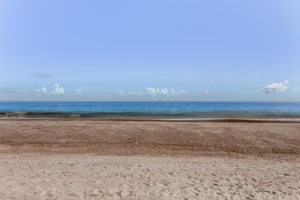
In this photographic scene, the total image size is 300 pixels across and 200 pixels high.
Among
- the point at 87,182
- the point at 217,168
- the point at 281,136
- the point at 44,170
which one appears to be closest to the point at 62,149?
the point at 44,170

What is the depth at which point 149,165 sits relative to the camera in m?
7.75

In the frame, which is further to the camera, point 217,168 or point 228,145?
point 228,145

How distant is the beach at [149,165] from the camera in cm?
551

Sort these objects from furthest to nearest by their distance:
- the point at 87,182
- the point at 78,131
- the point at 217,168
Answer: the point at 78,131, the point at 217,168, the point at 87,182

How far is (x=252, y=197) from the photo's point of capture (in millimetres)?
5234

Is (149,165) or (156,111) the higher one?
(156,111)

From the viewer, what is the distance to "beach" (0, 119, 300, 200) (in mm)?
5512

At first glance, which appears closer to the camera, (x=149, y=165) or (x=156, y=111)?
(x=149, y=165)

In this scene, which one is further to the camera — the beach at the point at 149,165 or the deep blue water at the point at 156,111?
the deep blue water at the point at 156,111

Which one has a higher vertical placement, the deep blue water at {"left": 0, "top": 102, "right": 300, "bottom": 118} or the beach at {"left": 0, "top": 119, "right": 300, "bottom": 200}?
the deep blue water at {"left": 0, "top": 102, "right": 300, "bottom": 118}

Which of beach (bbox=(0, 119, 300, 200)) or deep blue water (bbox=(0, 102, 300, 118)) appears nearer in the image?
beach (bbox=(0, 119, 300, 200))

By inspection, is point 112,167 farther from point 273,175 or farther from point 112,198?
point 273,175

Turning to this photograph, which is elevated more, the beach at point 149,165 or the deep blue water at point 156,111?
the deep blue water at point 156,111

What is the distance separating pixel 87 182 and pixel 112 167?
146cm
